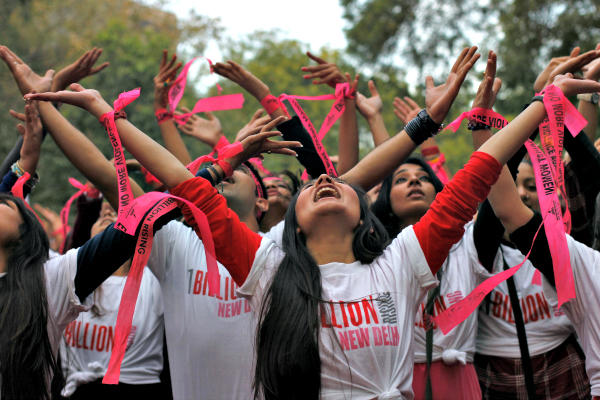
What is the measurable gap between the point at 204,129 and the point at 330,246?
2.06 meters

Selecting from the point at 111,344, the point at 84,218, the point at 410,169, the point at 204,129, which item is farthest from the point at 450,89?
the point at 84,218

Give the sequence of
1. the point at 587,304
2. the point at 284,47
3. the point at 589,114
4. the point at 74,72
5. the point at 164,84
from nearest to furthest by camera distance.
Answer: the point at 587,304 → the point at 74,72 → the point at 589,114 → the point at 164,84 → the point at 284,47

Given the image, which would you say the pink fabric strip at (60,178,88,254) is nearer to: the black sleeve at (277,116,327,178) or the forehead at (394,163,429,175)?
the black sleeve at (277,116,327,178)

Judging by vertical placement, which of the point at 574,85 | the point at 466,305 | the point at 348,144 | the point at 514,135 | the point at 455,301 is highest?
the point at 348,144

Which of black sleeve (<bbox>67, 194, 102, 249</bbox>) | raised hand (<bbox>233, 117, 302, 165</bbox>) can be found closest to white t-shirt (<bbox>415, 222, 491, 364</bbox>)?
raised hand (<bbox>233, 117, 302, 165</bbox>)

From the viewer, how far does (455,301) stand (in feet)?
11.0

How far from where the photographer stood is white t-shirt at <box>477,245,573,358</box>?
3.48 meters

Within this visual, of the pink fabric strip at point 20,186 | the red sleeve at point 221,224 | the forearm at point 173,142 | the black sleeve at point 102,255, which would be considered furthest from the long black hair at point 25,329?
the forearm at point 173,142

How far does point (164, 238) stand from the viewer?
10.5 feet

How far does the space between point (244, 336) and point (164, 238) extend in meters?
0.63

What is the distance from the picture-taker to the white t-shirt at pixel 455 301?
3.34 m

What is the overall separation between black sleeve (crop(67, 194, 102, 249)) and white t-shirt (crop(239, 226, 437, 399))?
198cm

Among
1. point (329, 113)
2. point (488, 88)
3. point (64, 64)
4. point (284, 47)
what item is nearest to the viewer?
point (488, 88)

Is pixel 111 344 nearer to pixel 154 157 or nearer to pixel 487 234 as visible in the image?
pixel 154 157
